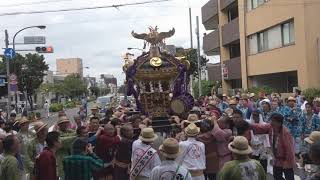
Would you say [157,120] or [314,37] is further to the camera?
[314,37]

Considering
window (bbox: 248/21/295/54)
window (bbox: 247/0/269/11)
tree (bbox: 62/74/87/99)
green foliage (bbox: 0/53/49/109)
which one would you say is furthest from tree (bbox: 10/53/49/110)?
tree (bbox: 62/74/87/99)

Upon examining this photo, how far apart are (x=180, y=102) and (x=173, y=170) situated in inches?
457

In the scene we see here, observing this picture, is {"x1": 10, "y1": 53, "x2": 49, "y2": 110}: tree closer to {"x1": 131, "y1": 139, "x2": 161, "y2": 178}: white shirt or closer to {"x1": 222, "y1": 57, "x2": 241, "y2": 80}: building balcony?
{"x1": 222, "y1": 57, "x2": 241, "y2": 80}: building balcony

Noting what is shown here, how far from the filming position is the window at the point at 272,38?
100 feet

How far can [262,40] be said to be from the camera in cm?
3556

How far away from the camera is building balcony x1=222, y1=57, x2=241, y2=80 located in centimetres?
4185

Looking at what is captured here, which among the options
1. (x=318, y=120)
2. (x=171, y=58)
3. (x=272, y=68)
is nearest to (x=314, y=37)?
(x=272, y=68)

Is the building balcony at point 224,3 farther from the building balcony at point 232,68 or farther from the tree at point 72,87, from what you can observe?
the tree at point 72,87

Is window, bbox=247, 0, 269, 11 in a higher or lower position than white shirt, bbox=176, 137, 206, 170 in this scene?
higher

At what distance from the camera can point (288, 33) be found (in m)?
30.5

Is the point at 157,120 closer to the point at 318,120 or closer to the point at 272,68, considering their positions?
the point at 318,120

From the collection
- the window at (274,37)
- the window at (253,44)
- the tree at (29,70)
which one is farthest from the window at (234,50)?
the tree at (29,70)

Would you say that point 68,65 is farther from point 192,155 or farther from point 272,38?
point 192,155

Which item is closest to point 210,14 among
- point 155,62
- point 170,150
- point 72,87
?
point 155,62
